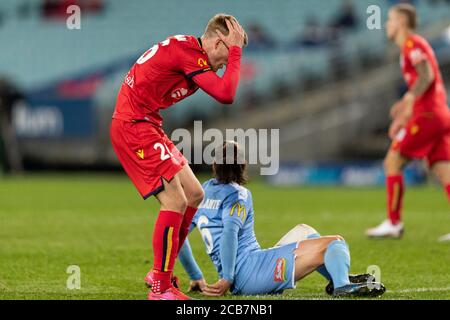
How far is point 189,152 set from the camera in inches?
837

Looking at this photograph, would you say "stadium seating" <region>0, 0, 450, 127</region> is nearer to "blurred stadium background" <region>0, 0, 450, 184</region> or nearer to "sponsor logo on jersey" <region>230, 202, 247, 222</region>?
"blurred stadium background" <region>0, 0, 450, 184</region>

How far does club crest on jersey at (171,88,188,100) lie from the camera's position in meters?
6.11

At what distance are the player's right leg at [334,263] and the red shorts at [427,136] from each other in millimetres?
4231

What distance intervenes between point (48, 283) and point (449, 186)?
469cm

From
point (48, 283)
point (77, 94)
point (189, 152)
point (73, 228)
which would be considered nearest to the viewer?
point (48, 283)

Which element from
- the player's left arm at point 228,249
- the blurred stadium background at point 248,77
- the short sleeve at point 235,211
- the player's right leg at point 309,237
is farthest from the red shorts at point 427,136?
the blurred stadium background at point 248,77

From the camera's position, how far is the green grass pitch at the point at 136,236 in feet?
22.0

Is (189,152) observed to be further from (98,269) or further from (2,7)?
(98,269)

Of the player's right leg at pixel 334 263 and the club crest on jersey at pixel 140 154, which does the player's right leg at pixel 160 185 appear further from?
the player's right leg at pixel 334 263

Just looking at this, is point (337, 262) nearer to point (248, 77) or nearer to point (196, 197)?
point (196, 197)

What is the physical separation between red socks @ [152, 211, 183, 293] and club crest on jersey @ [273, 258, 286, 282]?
71 centimetres

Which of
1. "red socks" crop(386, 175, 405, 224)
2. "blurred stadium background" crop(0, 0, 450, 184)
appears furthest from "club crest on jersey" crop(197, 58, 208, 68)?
"blurred stadium background" crop(0, 0, 450, 184)

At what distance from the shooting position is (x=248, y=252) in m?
6.20
